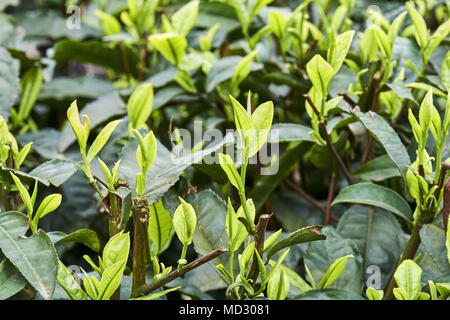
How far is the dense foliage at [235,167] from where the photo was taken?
643 millimetres

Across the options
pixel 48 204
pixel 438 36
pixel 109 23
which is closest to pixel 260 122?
pixel 48 204

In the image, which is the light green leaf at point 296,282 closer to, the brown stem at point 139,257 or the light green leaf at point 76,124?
the brown stem at point 139,257

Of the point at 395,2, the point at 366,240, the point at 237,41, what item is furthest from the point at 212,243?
the point at 395,2

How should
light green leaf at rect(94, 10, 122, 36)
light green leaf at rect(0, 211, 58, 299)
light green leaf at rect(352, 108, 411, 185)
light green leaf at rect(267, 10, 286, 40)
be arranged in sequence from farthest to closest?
light green leaf at rect(94, 10, 122, 36) < light green leaf at rect(267, 10, 286, 40) < light green leaf at rect(352, 108, 411, 185) < light green leaf at rect(0, 211, 58, 299)

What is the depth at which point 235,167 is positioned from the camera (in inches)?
25.1

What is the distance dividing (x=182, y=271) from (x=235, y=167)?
0.46 ft

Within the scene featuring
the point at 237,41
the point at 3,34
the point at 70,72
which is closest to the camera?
the point at 3,34

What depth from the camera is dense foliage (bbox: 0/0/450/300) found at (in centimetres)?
64

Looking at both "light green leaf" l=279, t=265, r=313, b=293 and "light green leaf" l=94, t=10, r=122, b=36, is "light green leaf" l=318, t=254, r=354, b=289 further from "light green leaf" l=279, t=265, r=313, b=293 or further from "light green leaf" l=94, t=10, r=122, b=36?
"light green leaf" l=94, t=10, r=122, b=36

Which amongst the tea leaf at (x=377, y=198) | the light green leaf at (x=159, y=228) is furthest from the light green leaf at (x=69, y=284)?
the tea leaf at (x=377, y=198)

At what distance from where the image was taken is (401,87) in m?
0.80

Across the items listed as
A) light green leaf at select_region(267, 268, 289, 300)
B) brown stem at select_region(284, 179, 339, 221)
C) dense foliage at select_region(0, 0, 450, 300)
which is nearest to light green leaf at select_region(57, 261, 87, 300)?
dense foliage at select_region(0, 0, 450, 300)

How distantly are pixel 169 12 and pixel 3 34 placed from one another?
0.41 meters
